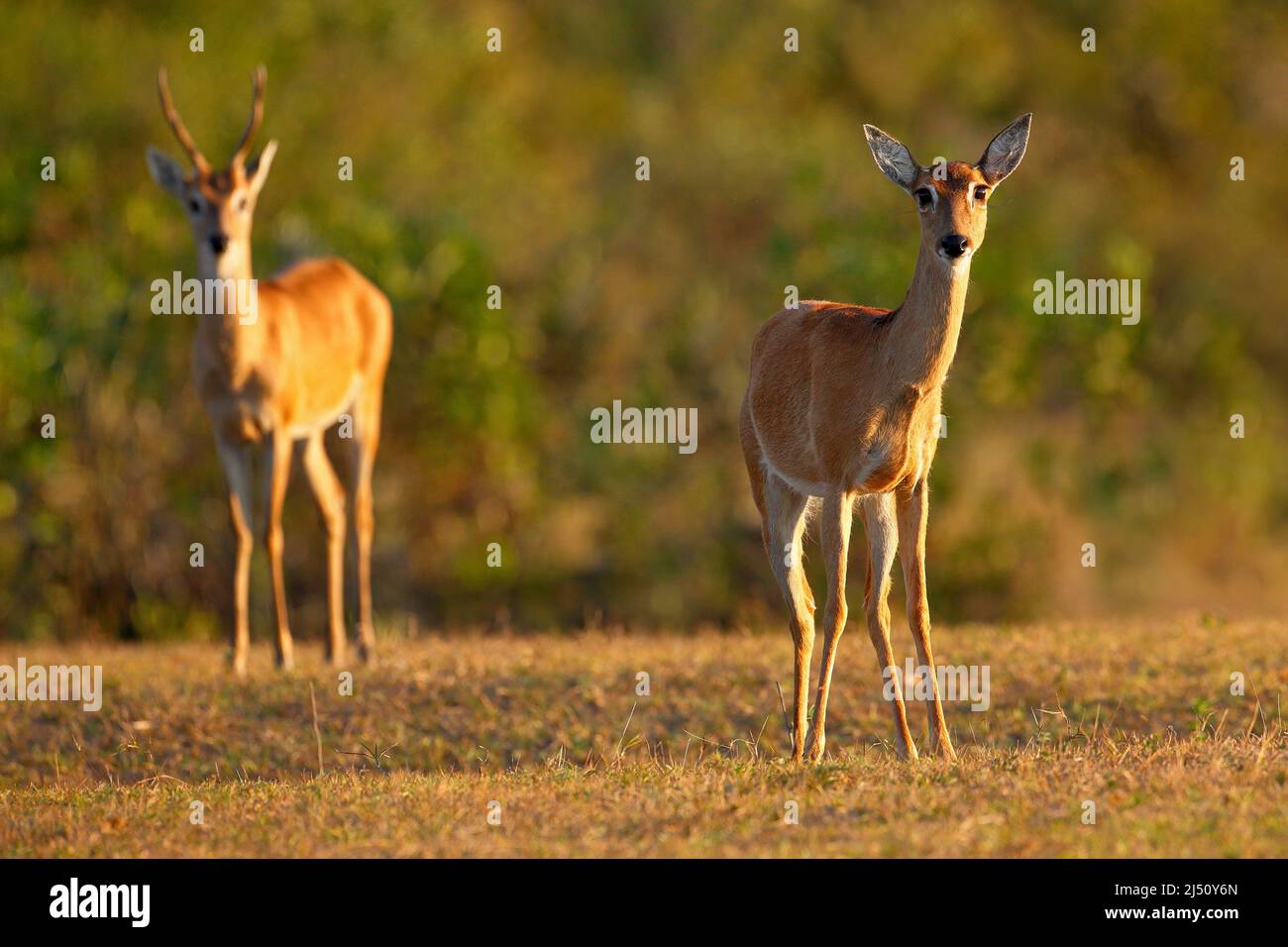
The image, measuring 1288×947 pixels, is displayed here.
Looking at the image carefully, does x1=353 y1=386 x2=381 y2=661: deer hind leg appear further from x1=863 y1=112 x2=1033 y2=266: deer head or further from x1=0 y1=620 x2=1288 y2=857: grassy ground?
x1=863 y1=112 x2=1033 y2=266: deer head

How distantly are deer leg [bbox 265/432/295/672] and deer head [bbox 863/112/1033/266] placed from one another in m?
5.17

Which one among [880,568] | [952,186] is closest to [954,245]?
[952,186]

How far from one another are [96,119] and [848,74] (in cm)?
1770

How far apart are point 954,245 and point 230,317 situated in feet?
18.6

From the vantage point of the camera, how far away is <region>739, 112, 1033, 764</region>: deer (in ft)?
25.1

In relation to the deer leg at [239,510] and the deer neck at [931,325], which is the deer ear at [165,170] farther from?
the deer neck at [931,325]

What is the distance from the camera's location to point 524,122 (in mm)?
33500

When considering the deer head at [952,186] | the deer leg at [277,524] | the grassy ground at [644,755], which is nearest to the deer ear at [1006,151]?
the deer head at [952,186]

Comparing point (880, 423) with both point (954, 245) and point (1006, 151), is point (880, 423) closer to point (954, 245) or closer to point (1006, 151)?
point (954, 245)

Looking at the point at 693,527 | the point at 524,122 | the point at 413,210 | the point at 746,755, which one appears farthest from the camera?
the point at 524,122

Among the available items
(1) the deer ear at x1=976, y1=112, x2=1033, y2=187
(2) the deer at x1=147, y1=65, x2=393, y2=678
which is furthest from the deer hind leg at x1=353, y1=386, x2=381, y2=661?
(1) the deer ear at x1=976, y1=112, x2=1033, y2=187

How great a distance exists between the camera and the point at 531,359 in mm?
19219
